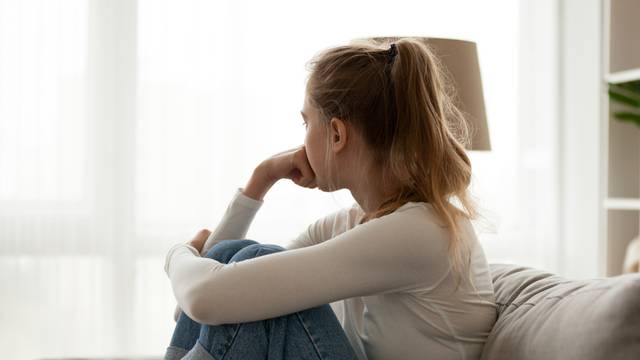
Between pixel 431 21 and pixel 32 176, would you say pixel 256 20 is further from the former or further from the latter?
pixel 32 176

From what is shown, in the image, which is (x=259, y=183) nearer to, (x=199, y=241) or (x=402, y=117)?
(x=199, y=241)

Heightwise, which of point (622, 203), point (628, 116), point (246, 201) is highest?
point (628, 116)

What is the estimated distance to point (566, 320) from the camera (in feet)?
3.79

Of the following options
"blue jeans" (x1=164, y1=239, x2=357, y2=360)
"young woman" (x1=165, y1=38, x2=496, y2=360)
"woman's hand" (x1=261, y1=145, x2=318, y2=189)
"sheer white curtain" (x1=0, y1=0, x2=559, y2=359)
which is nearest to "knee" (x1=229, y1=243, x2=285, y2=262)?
"young woman" (x1=165, y1=38, x2=496, y2=360)

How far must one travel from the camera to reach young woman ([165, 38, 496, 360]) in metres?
1.26

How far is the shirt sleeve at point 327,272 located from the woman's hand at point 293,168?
36 cm

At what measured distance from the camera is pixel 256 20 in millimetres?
3254

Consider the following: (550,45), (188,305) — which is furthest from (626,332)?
(550,45)

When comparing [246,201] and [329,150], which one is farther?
[246,201]

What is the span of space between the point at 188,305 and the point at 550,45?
8.90 feet

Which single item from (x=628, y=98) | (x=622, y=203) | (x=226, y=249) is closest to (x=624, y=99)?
(x=628, y=98)

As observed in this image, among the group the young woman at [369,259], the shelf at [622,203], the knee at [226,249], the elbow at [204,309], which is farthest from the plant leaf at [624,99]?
the elbow at [204,309]

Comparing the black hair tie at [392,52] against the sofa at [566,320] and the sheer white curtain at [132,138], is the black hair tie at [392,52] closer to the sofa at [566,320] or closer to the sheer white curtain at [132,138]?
the sofa at [566,320]

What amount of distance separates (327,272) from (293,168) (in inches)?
18.9
